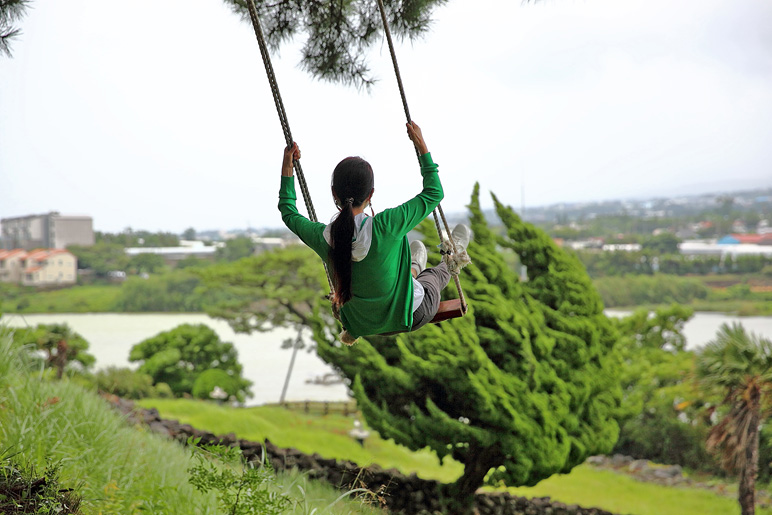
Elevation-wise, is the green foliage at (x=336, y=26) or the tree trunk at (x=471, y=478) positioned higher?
the green foliage at (x=336, y=26)

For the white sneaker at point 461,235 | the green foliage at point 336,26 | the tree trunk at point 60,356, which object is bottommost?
the tree trunk at point 60,356

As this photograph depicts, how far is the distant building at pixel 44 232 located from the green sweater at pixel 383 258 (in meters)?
21.9

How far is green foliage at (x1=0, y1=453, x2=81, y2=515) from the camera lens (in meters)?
2.48

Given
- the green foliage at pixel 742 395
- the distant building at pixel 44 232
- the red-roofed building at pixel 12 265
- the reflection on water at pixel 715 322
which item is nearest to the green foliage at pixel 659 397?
the green foliage at pixel 742 395

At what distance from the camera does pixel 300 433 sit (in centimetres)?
1133

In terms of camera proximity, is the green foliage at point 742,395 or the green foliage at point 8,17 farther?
the green foliage at point 742,395

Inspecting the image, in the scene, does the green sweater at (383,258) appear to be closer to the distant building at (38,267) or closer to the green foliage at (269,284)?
the green foliage at (269,284)

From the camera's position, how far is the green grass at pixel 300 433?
10.0 m

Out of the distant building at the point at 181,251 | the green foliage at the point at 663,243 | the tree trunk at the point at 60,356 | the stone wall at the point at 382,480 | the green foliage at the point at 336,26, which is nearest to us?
the green foliage at the point at 336,26

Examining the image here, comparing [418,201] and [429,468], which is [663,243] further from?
[418,201]

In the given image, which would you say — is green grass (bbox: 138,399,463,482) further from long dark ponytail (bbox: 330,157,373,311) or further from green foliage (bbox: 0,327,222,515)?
long dark ponytail (bbox: 330,157,373,311)

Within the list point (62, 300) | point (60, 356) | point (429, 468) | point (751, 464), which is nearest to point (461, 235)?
point (751, 464)

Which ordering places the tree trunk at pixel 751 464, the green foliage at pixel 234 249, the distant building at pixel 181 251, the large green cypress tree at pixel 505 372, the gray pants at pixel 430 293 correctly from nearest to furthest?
the gray pants at pixel 430 293
the large green cypress tree at pixel 505 372
the tree trunk at pixel 751 464
the distant building at pixel 181 251
the green foliage at pixel 234 249

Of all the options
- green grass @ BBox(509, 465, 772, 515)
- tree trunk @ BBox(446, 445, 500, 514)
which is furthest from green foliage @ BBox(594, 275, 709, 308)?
tree trunk @ BBox(446, 445, 500, 514)
